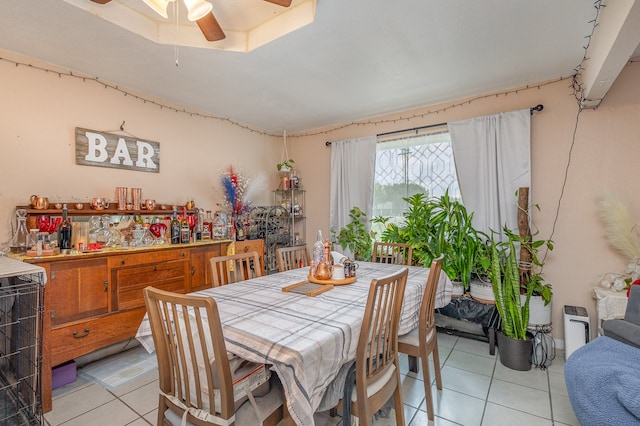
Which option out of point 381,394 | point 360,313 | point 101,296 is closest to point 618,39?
point 360,313

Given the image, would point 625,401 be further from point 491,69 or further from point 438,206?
point 491,69

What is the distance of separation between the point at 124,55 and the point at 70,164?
3.49 ft

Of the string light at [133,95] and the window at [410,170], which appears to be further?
the window at [410,170]

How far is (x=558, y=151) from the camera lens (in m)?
2.77

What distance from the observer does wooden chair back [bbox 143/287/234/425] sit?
1.04 metres

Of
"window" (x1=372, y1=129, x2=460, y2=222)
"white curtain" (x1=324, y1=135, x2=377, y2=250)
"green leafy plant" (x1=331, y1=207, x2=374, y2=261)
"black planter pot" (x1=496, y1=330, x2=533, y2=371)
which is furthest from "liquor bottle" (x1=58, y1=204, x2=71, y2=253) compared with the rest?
"black planter pot" (x1=496, y1=330, x2=533, y2=371)

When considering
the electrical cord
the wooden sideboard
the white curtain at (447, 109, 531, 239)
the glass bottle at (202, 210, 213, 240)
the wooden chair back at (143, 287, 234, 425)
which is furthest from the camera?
the glass bottle at (202, 210, 213, 240)

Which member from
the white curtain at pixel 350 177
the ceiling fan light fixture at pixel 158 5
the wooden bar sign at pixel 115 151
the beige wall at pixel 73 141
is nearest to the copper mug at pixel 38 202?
the beige wall at pixel 73 141

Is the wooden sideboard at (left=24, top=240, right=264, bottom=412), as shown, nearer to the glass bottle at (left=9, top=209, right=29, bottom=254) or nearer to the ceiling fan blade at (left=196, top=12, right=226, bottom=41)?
the glass bottle at (left=9, top=209, right=29, bottom=254)

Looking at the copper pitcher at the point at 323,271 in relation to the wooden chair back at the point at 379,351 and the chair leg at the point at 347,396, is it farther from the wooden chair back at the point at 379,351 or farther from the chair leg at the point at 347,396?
the chair leg at the point at 347,396

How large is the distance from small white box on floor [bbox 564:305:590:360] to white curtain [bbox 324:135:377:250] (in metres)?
2.17

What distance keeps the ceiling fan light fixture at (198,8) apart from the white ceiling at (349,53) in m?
0.44

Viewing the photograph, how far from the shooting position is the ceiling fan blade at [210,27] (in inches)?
65.1

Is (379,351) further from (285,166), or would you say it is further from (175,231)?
(285,166)
